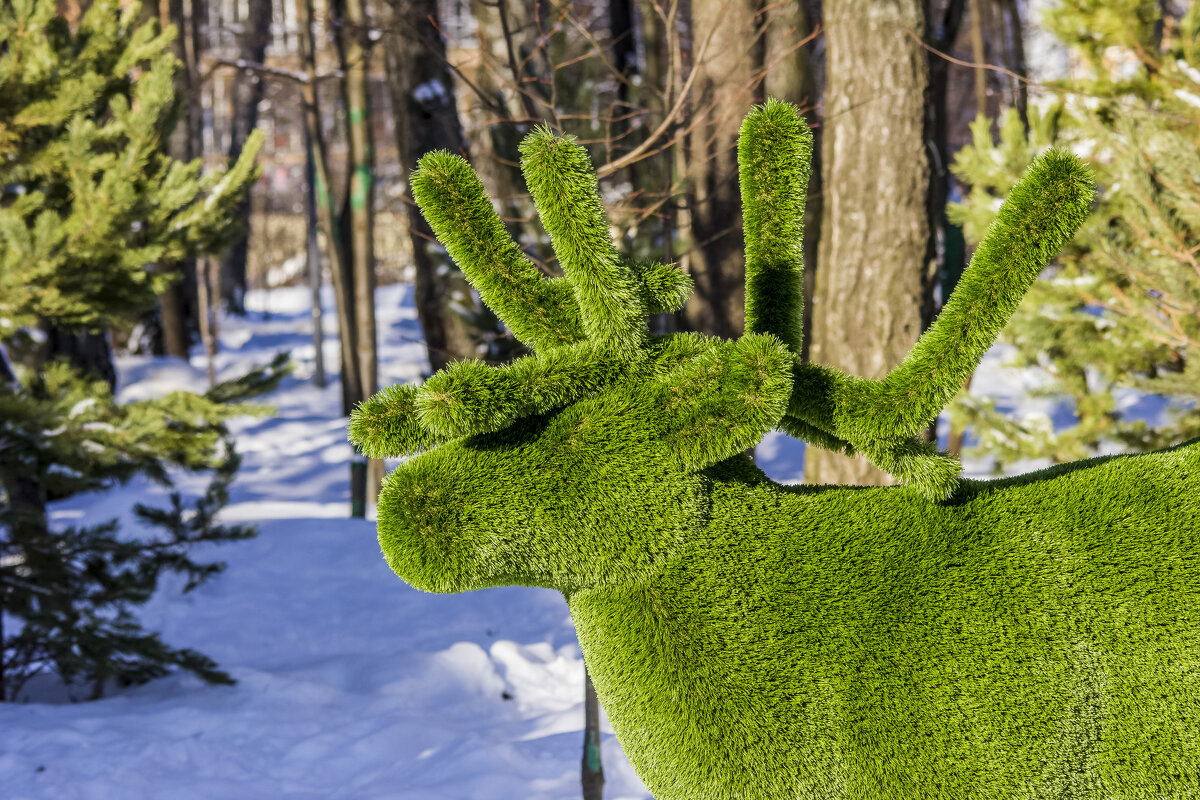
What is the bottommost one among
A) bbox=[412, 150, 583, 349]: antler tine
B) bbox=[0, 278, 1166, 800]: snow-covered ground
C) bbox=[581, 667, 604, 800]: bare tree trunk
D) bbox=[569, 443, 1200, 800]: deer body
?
bbox=[0, 278, 1166, 800]: snow-covered ground

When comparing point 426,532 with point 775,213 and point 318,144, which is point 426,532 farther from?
point 318,144

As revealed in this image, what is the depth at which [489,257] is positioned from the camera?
4.95 ft

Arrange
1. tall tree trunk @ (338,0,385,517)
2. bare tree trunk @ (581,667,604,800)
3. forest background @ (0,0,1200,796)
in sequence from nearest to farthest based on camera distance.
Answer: bare tree trunk @ (581,667,604,800) → forest background @ (0,0,1200,796) → tall tree trunk @ (338,0,385,517)

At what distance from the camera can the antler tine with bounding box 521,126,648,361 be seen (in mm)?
1438

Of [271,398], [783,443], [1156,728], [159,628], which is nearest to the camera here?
[1156,728]

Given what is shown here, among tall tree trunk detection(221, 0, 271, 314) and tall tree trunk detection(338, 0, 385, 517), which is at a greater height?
tall tree trunk detection(221, 0, 271, 314)

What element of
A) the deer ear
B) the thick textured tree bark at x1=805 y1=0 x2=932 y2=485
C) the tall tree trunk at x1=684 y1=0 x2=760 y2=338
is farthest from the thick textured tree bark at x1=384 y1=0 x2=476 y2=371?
the deer ear

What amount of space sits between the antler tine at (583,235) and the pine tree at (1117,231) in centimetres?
263

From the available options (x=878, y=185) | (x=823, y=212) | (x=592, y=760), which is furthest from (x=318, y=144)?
(x=592, y=760)

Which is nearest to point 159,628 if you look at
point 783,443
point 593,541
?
point 593,541

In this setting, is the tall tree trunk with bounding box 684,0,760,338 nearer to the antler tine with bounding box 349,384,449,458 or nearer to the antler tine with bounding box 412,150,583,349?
the antler tine with bounding box 412,150,583,349

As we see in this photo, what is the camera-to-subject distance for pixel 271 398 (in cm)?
1304

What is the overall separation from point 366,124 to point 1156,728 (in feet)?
26.8

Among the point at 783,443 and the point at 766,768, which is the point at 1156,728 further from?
the point at 783,443
